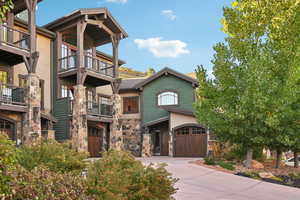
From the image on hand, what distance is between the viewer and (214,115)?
53.4 feet

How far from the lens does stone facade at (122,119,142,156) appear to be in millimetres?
27250

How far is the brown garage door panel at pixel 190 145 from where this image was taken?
24.3 m

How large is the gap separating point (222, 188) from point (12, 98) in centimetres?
1299

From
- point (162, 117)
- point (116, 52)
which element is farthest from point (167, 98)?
point (116, 52)

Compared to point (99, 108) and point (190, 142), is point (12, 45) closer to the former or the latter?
point (99, 108)

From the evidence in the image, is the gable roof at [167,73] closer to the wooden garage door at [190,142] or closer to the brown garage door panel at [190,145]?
the wooden garage door at [190,142]

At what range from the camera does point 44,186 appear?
13.7 ft

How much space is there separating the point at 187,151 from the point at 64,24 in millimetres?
14294

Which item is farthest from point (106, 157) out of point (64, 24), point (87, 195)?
point (64, 24)

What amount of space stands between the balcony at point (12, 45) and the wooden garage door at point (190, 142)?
46.5 feet

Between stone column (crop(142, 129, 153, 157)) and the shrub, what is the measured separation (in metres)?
21.7

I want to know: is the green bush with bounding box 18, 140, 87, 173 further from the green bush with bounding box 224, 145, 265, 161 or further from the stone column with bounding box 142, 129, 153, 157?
the stone column with bounding box 142, 129, 153, 157

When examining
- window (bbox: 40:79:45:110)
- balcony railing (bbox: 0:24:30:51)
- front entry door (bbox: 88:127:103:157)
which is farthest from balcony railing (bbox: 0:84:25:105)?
front entry door (bbox: 88:127:103:157)

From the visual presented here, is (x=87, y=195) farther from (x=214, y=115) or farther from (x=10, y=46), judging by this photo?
(x=10, y=46)
